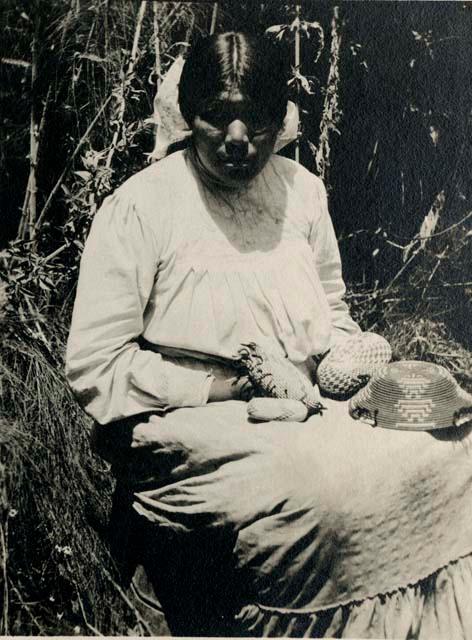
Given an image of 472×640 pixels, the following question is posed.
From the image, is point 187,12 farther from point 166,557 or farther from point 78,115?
point 166,557

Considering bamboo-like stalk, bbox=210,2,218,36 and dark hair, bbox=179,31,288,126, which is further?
bamboo-like stalk, bbox=210,2,218,36

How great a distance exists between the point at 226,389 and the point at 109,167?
690mm

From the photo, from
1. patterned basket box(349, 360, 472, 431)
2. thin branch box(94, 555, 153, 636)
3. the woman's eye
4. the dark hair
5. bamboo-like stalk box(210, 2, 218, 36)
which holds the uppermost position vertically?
bamboo-like stalk box(210, 2, 218, 36)

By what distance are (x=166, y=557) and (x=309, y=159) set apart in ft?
3.63

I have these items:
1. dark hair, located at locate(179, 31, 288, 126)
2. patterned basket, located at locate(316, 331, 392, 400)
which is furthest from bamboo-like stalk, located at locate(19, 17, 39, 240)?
patterned basket, located at locate(316, 331, 392, 400)

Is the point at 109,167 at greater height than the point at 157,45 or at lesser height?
lesser

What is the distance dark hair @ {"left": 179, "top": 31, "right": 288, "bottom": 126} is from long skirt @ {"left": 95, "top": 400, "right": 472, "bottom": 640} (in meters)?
0.65

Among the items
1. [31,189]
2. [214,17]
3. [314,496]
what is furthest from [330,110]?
[314,496]

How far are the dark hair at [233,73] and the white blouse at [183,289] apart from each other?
167 millimetres

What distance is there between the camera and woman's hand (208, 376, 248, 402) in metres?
1.81

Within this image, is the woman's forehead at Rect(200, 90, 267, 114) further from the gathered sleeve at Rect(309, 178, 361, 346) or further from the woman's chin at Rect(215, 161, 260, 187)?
the gathered sleeve at Rect(309, 178, 361, 346)

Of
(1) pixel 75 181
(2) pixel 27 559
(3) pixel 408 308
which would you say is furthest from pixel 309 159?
(2) pixel 27 559

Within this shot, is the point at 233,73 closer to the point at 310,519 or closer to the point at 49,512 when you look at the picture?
the point at 310,519

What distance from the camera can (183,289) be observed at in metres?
1.84
